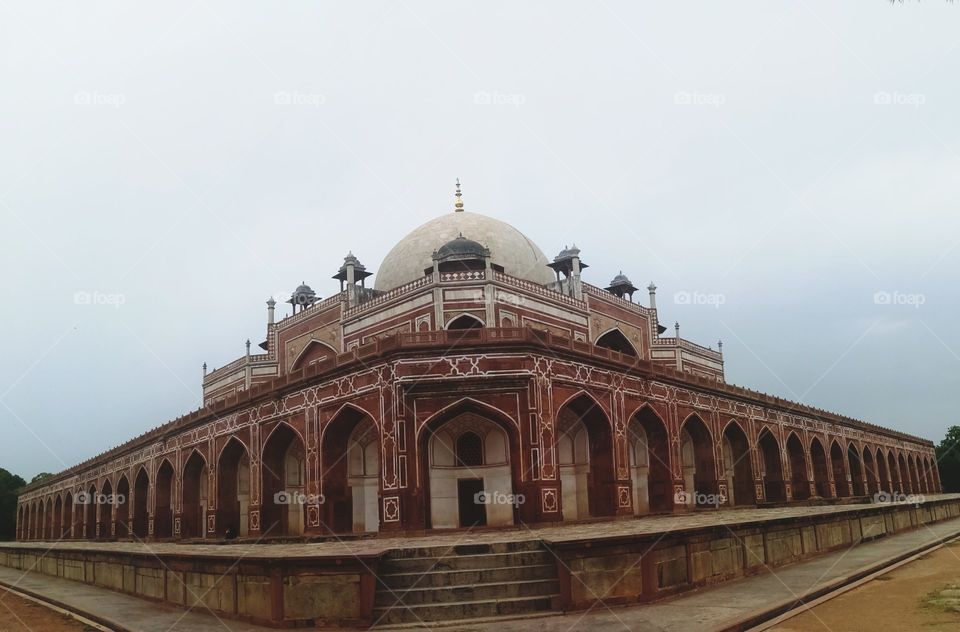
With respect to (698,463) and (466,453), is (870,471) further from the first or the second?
(466,453)

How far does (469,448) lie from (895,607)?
14.8 metres

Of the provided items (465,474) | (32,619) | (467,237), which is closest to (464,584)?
(32,619)

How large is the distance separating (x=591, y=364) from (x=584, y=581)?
47.1 feet

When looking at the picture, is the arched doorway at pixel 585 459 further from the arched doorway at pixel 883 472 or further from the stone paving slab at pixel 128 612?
the arched doorway at pixel 883 472

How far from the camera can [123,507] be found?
126ft

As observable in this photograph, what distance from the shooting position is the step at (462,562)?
995cm

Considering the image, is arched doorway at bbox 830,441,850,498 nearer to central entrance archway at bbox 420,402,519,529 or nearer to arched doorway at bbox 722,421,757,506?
arched doorway at bbox 722,421,757,506

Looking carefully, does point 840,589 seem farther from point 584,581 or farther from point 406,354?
point 406,354

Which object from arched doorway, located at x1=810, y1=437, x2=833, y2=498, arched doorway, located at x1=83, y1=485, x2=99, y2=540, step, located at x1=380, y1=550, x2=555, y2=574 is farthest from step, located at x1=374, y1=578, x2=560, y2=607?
arched doorway, located at x1=83, y1=485, x2=99, y2=540

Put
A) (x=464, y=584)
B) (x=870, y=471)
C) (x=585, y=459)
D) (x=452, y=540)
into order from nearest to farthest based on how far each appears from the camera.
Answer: (x=464, y=584), (x=452, y=540), (x=585, y=459), (x=870, y=471)

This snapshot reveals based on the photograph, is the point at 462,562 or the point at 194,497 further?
→ the point at 194,497

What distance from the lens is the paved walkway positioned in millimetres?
7961

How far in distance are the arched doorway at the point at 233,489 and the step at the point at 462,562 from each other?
19.6 metres

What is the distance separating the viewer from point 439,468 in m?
22.1
